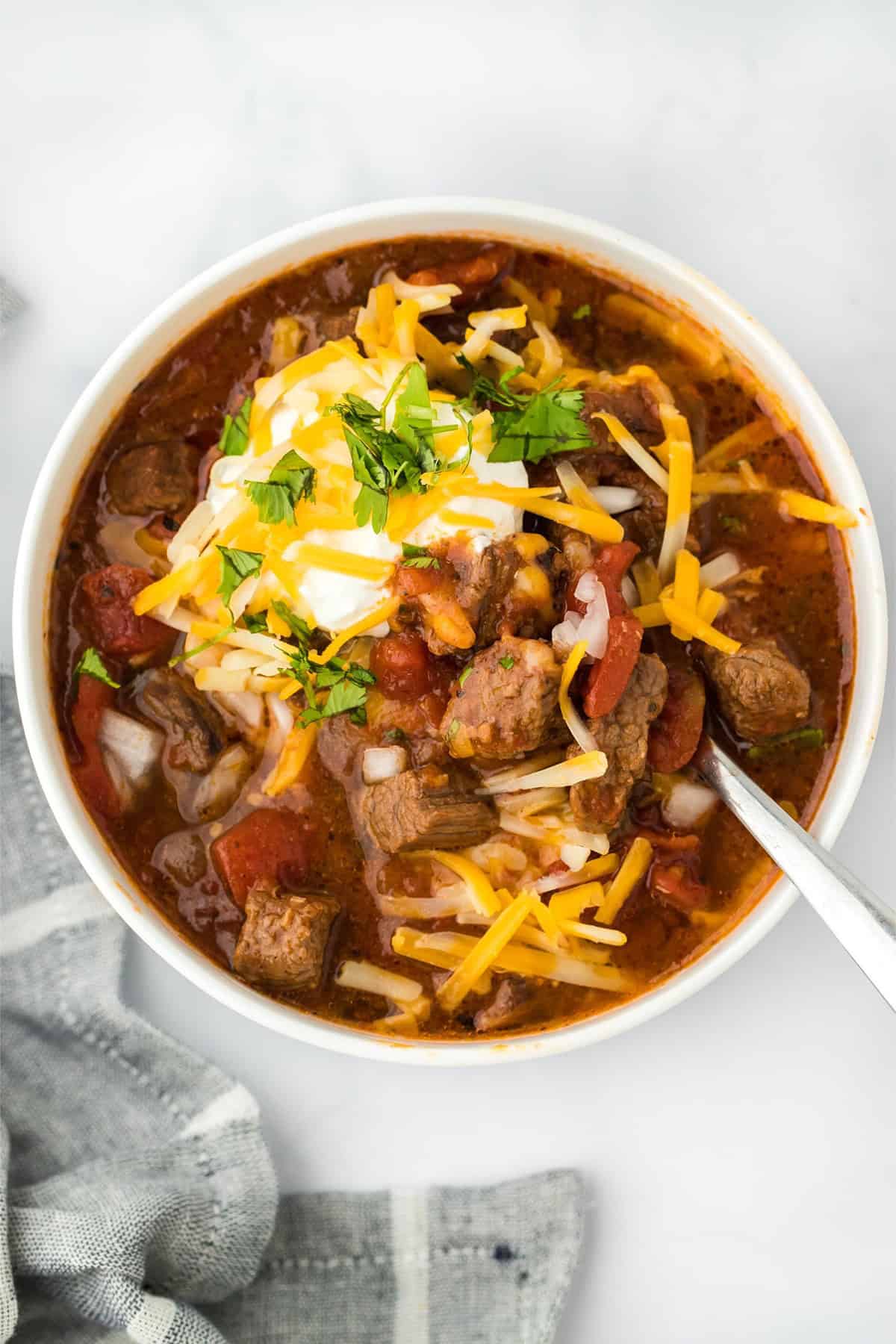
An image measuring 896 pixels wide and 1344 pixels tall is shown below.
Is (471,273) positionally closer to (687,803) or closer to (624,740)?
(624,740)

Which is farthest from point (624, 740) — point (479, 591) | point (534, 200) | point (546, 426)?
point (534, 200)

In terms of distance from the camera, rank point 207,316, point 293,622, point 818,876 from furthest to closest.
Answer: point 207,316, point 293,622, point 818,876

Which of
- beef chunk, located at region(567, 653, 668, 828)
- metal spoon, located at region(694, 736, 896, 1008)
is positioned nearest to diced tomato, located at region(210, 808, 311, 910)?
beef chunk, located at region(567, 653, 668, 828)

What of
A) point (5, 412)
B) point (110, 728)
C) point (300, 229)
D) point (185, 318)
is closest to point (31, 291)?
point (5, 412)

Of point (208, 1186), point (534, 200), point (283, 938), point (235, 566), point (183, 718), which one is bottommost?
point (208, 1186)

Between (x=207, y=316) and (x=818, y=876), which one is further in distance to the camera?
(x=207, y=316)

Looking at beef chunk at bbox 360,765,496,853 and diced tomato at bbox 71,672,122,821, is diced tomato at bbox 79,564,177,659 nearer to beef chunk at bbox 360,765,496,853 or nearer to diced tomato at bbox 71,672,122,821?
diced tomato at bbox 71,672,122,821

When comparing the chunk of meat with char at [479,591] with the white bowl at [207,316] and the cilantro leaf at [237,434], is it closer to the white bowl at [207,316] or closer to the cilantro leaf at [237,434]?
the cilantro leaf at [237,434]
